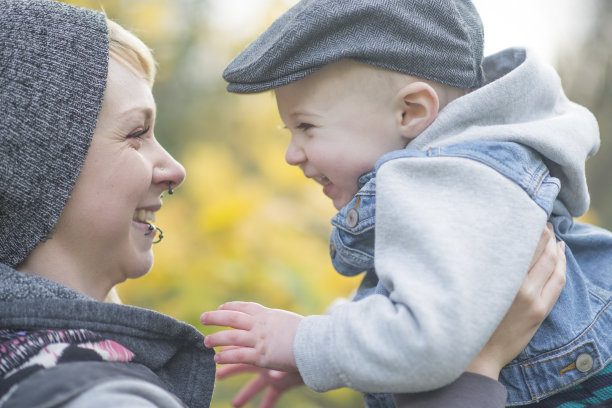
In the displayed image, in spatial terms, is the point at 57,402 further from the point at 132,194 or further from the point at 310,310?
the point at 310,310

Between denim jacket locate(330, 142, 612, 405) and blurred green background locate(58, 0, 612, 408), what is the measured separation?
3.87 feet

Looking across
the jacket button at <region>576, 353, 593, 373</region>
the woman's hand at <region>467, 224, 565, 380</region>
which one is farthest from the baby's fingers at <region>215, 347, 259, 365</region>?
the jacket button at <region>576, 353, 593, 373</region>

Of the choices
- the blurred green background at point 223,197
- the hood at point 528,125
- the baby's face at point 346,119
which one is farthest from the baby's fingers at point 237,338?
the blurred green background at point 223,197

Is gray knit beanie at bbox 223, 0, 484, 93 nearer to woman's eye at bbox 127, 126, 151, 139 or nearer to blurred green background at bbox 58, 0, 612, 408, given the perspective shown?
woman's eye at bbox 127, 126, 151, 139

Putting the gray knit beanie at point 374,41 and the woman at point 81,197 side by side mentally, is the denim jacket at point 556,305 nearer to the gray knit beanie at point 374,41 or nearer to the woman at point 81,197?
the gray knit beanie at point 374,41

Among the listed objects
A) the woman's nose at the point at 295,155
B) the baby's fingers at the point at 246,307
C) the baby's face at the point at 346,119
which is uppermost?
the baby's face at the point at 346,119

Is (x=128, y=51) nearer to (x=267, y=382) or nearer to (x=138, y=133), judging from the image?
(x=138, y=133)

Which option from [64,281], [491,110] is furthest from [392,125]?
[64,281]

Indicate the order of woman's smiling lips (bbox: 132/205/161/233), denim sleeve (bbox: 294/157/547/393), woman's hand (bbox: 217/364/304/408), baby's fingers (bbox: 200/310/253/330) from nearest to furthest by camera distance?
1. denim sleeve (bbox: 294/157/547/393)
2. baby's fingers (bbox: 200/310/253/330)
3. woman's smiling lips (bbox: 132/205/161/233)
4. woman's hand (bbox: 217/364/304/408)

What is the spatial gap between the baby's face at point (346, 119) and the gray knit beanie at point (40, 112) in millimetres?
572

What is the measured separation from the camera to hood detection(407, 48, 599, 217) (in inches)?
60.2

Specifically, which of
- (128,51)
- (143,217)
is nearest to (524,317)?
(143,217)

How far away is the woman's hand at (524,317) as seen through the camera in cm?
144

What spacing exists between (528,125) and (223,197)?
6.22ft
